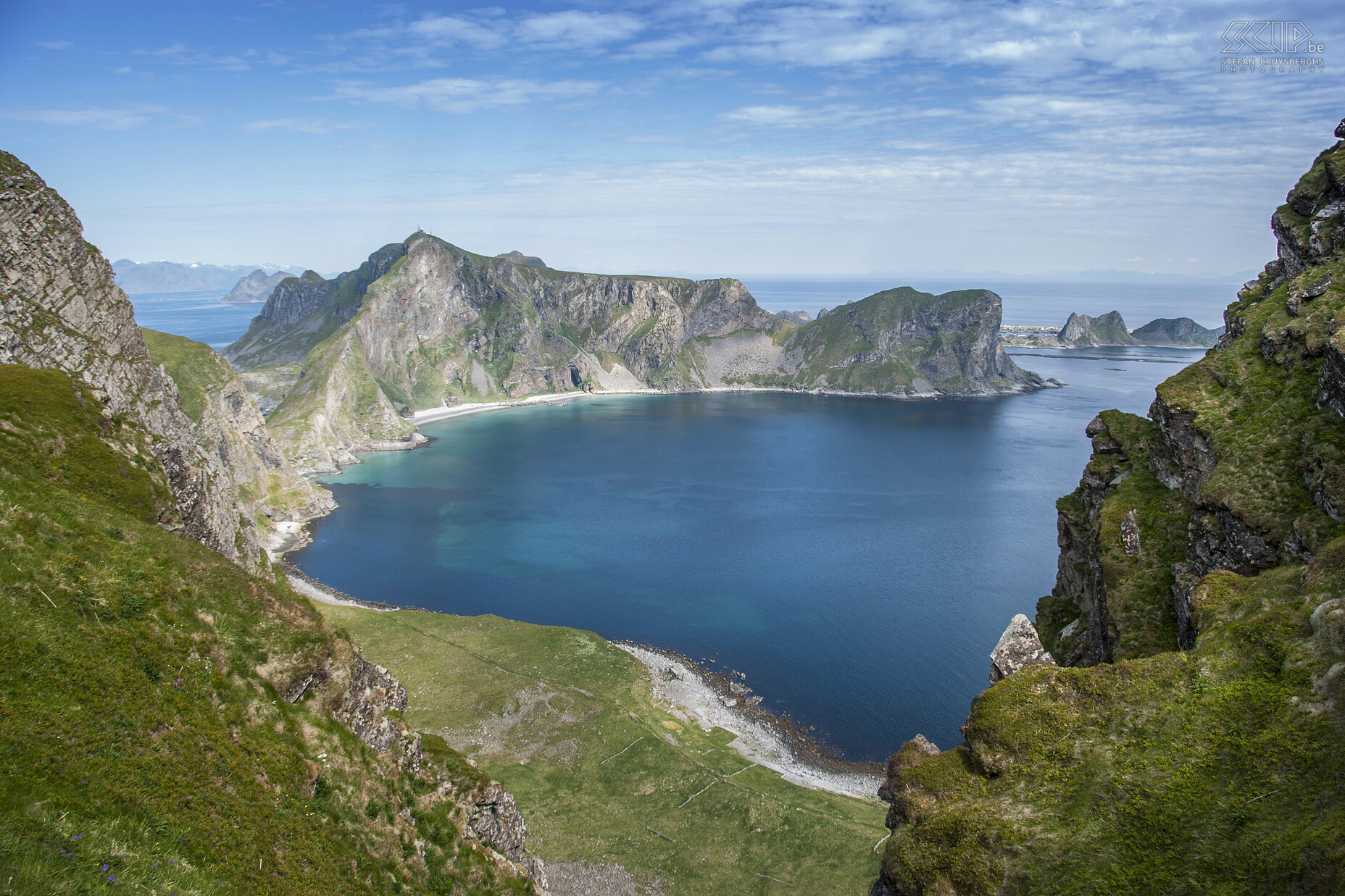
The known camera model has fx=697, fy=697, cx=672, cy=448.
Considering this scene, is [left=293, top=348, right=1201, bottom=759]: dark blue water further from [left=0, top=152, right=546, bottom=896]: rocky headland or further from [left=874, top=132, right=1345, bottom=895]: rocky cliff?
[left=0, top=152, right=546, bottom=896]: rocky headland

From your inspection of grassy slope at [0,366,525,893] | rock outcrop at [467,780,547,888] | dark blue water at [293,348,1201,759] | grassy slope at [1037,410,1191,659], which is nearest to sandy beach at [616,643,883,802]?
dark blue water at [293,348,1201,759]

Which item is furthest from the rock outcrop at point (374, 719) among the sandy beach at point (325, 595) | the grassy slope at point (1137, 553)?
the sandy beach at point (325, 595)

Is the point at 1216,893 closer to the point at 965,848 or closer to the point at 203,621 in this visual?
the point at 965,848

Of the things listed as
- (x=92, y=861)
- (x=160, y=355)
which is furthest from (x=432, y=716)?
(x=160, y=355)

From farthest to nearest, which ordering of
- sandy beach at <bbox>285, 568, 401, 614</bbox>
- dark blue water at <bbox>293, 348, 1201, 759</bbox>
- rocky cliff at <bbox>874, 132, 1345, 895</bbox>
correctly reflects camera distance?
sandy beach at <bbox>285, 568, 401, 614</bbox>, dark blue water at <bbox>293, 348, 1201, 759</bbox>, rocky cliff at <bbox>874, 132, 1345, 895</bbox>

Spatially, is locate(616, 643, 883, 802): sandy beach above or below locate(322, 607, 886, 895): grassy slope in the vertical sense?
below

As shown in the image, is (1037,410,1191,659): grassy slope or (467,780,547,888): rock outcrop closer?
(467,780,547,888): rock outcrop

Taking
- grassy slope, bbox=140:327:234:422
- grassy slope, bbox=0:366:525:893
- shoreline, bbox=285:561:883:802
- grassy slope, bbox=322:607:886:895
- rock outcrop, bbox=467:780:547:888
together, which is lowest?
shoreline, bbox=285:561:883:802
